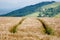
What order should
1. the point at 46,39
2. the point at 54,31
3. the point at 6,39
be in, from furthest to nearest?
1. the point at 54,31
2. the point at 46,39
3. the point at 6,39

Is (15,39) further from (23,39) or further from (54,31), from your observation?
(54,31)

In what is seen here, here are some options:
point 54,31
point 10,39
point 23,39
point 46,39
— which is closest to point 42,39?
point 46,39

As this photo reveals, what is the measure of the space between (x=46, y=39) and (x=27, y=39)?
199 cm

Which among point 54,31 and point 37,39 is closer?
point 37,39

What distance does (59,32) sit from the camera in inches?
1176

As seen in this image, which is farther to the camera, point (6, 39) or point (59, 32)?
point (59, 32)

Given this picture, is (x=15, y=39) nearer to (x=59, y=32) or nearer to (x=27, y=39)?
(x=27, y=39)

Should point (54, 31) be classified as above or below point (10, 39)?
below

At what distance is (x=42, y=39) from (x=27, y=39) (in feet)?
4.94

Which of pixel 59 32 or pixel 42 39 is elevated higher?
pixel 42 39

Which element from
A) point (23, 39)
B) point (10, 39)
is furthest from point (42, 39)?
point (10, 39)

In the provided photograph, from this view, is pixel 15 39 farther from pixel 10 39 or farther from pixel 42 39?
pixel 42 39

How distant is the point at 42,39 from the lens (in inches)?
742

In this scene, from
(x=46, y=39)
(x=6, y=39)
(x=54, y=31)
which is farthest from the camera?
(x=54, y=31)
